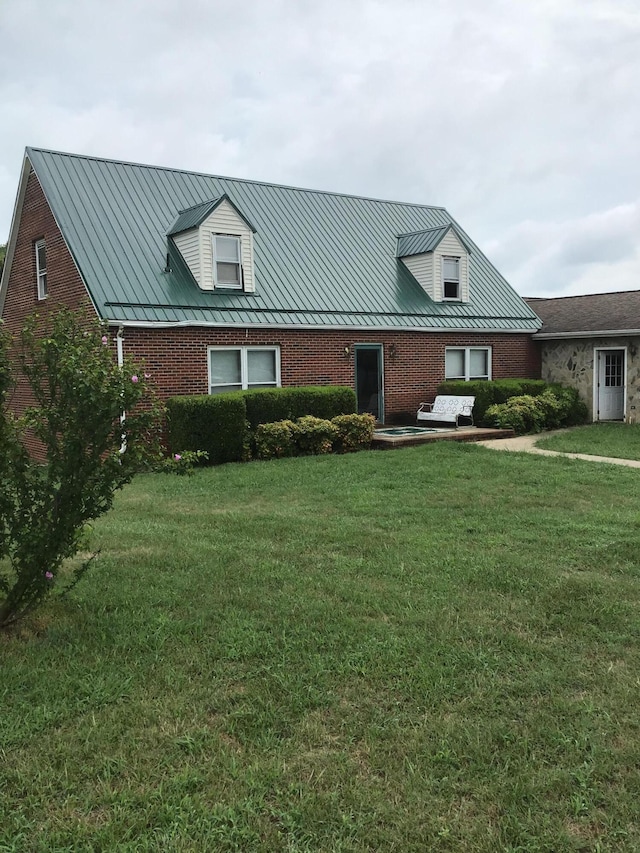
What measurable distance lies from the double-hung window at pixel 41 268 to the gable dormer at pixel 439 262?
9.35 meters

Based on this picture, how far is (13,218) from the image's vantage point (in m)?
17.0

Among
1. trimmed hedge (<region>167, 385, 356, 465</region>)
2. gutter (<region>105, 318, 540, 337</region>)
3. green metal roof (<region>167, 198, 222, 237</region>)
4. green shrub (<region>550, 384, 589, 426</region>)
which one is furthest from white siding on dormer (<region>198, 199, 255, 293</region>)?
green shrub (<region>550, 384, 589, 426</region>)

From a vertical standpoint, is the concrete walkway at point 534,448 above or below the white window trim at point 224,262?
below

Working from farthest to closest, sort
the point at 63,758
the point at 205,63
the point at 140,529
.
Result: 1. the point at 205,63
2. the point at 140,529
3. the point at 63,758

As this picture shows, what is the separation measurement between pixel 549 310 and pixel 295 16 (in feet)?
47.6

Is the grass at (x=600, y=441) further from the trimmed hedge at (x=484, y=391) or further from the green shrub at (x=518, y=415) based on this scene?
the trimmed hedge at (x=484, y=391)

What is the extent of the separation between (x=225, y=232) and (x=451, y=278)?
696 centimetres

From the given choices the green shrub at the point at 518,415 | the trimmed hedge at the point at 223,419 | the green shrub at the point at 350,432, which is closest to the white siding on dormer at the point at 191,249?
the trimmed hedge at the point at 223,419

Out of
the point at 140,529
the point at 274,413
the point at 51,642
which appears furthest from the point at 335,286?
the point at 51,642

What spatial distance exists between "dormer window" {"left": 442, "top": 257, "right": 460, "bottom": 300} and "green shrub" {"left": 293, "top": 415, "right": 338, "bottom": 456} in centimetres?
718

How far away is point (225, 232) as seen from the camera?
15219mm

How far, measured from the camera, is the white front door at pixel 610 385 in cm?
1903

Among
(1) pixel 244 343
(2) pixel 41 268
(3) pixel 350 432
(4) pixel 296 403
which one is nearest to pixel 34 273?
(2) pixel 41 268

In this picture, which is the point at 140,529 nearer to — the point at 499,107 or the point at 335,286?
the point at 335,286
